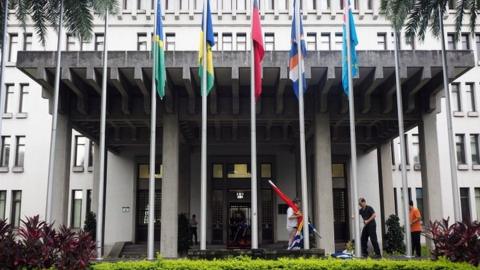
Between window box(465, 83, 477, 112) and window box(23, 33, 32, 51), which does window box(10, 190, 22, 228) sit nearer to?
window box(23, 33, 32, 51)

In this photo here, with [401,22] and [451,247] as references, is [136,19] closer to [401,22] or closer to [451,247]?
[401,22]

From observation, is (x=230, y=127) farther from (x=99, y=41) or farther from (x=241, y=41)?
(x=99, y=41)

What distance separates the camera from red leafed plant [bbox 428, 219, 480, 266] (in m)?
11.2

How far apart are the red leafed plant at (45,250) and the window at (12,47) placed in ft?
70.1

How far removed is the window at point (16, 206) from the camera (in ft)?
91.6

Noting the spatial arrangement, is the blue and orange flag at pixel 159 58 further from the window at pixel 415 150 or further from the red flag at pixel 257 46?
the window at pixel 415 150

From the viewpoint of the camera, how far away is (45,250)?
10609 mm

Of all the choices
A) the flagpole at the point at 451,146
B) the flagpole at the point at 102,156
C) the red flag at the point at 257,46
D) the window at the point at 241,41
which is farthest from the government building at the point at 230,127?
the red flag at the point at 257,46

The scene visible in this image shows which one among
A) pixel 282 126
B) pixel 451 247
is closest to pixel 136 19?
pixel 282 126

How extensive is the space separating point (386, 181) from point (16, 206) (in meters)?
21.2

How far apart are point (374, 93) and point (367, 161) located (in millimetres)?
9263

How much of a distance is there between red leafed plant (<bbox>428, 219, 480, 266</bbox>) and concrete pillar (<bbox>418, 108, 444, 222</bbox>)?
6.12 meters

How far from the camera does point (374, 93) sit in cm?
1848

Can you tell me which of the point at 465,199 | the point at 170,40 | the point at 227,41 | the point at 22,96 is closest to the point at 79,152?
the point at 22,96
